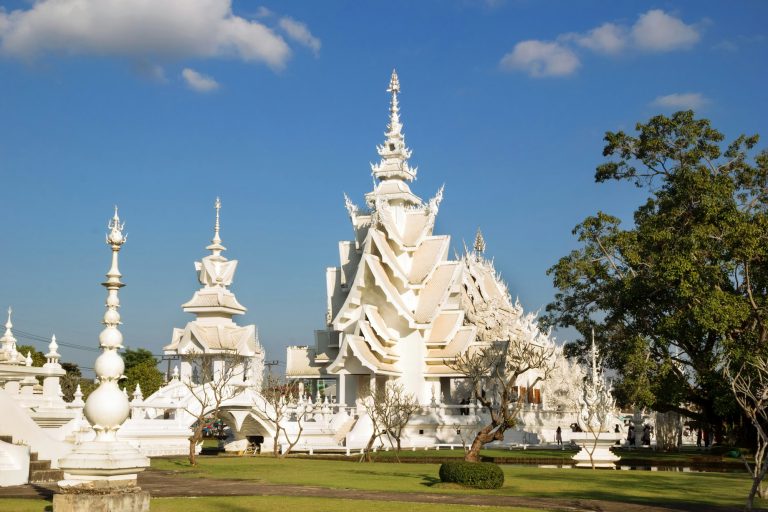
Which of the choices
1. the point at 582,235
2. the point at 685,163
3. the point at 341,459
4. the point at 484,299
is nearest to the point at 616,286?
the point at 582,235

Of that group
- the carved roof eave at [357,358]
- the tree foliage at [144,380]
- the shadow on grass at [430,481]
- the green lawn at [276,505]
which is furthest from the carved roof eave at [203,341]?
the green lawn at [276,505]

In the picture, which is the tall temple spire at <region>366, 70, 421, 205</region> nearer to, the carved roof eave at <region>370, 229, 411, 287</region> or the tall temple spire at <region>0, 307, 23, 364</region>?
the carved roof eave at <region>370, 229, 411, 287</region>

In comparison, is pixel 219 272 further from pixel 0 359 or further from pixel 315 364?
Answer: pixel 0 359

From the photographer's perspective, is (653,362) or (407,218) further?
(407,218)

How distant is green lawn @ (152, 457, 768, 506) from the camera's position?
66.4 feet

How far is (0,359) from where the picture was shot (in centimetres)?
3206

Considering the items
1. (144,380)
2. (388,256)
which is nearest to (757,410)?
(388,256)

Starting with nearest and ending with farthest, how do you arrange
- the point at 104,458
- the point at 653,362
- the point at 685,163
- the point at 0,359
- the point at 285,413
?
the point at 104,458
the point at 0,359
the point at 653,362
the point at 685,163
the point at 285,413

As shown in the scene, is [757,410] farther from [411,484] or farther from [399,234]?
[399,234]

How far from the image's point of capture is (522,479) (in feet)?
79.4

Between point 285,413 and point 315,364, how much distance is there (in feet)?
47.5

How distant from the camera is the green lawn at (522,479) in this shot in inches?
797

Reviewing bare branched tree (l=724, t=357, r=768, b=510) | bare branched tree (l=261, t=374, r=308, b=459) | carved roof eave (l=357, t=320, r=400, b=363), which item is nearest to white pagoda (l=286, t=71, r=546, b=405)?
carved roof eave (l=357, t=320, r=400, b=363)

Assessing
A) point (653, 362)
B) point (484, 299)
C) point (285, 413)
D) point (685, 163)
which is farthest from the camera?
point (484, 299)
